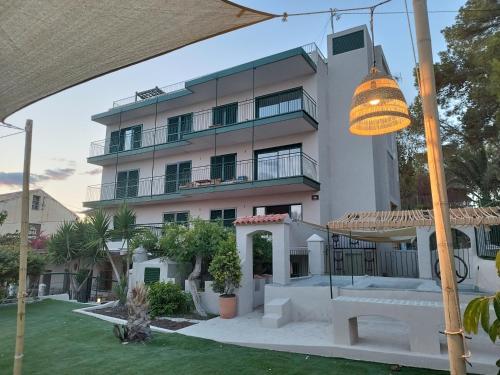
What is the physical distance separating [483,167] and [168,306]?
1561 cm

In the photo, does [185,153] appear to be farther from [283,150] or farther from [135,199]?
[283,150]

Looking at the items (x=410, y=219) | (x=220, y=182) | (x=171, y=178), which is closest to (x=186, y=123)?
(x=171, y=178)

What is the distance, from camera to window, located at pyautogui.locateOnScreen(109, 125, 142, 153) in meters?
21.7

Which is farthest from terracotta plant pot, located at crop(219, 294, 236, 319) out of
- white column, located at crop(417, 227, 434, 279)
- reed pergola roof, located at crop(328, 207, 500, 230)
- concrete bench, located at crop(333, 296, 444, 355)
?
white column, located at crop(417, 227, 434, 279)

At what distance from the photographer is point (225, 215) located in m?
17.6

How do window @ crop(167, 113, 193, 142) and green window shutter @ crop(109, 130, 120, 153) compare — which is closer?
window @ crop(167, 113, 193, 142)

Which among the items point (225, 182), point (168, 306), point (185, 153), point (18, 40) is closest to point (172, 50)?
point (18, 40)

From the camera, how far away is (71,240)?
14.6 m

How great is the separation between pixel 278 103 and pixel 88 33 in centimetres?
1442

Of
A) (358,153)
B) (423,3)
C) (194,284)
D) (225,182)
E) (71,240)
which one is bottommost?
(194,284)

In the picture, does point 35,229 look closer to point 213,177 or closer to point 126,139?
point 126,139

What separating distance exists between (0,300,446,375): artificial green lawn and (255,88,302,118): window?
11689mm

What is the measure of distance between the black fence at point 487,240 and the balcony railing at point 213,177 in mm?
6527

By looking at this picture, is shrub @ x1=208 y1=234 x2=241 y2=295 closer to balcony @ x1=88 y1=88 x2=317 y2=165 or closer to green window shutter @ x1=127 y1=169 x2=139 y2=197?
balcony @ x1=88 y1=88 x2=317 y2=165
